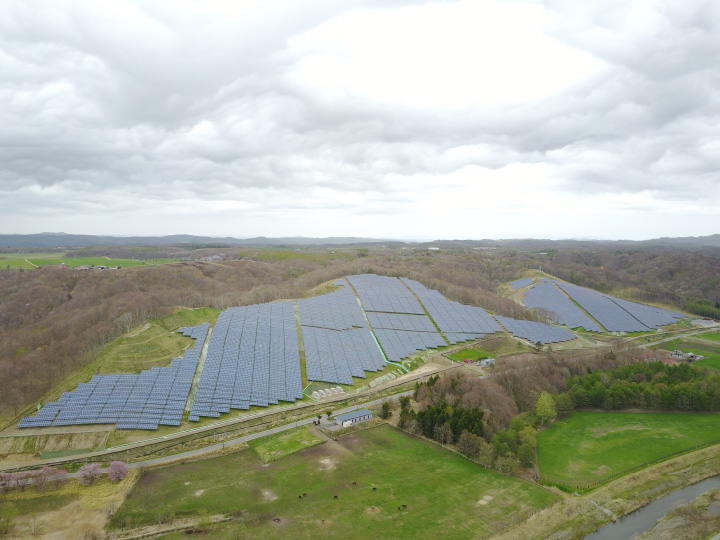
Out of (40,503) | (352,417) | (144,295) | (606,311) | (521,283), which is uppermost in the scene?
(521,283)

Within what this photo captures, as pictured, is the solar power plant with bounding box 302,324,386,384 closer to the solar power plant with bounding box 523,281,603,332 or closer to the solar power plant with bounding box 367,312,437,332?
the solar power plant with bounding box 367,312,437,332

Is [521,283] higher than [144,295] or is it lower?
higher

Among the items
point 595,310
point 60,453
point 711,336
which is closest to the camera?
point 60,453

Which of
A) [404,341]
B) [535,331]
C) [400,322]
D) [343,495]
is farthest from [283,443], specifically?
[535,331]

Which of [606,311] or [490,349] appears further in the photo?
[606,311]

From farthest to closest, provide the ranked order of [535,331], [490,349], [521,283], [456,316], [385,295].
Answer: [521,283] → [385,295] → [456,316] → [535,331] → [490,349]

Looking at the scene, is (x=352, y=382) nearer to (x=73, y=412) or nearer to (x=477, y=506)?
(x=477, y=506)

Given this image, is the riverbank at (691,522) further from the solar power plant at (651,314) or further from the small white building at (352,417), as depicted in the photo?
the solar power plant at (651,314)

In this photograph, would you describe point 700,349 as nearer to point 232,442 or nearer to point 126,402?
point 232,442

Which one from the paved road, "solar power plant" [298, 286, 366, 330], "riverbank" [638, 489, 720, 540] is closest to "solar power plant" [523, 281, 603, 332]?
"solar power plant" [298, 286, 366, 330]

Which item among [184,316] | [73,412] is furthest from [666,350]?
[73,412]
